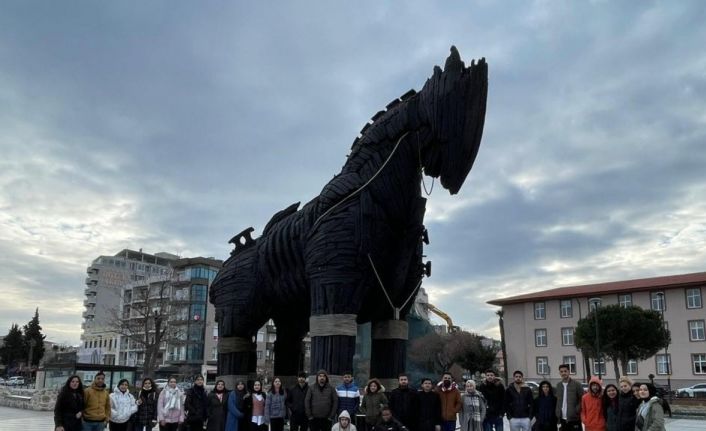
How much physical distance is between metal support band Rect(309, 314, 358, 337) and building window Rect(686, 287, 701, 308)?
42797mm

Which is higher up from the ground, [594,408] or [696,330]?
[696,330]

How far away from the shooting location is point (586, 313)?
156 ft

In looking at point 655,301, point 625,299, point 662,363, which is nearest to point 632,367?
point 662,363

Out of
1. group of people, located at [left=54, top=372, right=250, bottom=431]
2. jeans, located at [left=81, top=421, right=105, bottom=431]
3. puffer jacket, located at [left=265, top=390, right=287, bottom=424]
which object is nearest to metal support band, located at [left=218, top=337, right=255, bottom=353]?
group of people, located at [left=54, top=372, right=250, bottom=431]

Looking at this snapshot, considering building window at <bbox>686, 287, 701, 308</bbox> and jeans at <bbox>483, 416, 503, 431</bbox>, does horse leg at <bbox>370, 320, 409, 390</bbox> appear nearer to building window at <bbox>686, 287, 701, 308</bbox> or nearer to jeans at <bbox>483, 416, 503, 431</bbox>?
jeans at <bbox>483, 416, 503, 431</bbox>

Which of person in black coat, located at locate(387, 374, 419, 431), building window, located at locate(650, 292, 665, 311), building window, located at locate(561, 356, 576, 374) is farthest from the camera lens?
building window, located at locate(561, 356, 576, 374)

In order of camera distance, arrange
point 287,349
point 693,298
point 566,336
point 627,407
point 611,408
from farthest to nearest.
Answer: point 566,336 → point 693,298 → point 287,349 → point 611,408 → point 627,407

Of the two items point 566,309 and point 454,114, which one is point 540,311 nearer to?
point 566,309

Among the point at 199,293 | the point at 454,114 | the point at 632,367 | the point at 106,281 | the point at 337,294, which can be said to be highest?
Answer: the point at 106,281

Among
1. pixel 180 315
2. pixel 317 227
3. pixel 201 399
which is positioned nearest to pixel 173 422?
pixel 201 399

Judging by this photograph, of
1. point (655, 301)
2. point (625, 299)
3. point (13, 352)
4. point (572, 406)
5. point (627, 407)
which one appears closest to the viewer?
point (627, 407)

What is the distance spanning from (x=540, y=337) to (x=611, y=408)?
1827 inches

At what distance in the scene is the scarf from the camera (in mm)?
8664

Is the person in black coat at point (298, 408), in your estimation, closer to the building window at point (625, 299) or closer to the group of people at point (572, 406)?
the group of people at point (572, 406)
